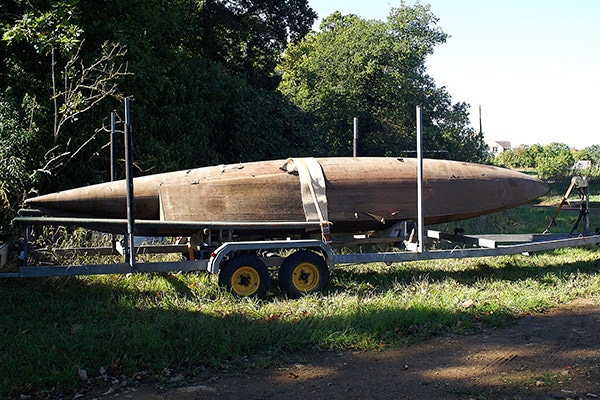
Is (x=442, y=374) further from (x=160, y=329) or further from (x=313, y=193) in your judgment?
(x=313, y=193)

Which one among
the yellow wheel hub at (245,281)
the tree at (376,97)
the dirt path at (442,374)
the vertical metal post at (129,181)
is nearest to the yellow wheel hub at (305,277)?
the yellow wheel hub at (245,281)

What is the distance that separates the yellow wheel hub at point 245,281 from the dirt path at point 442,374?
1.99 metres

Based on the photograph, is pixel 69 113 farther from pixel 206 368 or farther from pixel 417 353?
pixel 417 353

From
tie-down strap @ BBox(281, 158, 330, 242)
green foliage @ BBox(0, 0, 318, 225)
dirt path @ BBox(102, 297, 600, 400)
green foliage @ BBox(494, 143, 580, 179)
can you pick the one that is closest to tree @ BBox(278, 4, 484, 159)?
green foliage @ BBox(0, 0, 318, 225)

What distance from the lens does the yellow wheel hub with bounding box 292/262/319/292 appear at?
310 inches

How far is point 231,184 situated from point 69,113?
396 centimetres

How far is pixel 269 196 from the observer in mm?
8445

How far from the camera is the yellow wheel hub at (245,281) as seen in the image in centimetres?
763

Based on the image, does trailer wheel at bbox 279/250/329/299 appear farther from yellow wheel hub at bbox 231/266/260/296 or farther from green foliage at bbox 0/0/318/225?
green foliage at bbox 0/0/318/225

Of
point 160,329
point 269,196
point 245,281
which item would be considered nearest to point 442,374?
point 160,329

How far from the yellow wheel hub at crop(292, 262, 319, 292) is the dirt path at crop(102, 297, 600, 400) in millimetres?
2009

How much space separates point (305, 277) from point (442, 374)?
292 centimetres

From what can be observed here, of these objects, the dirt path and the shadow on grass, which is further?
the shadow on grass

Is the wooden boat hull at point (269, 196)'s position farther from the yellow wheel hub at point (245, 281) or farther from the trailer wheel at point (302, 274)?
the yellow wheel hub at point (245, 281)
